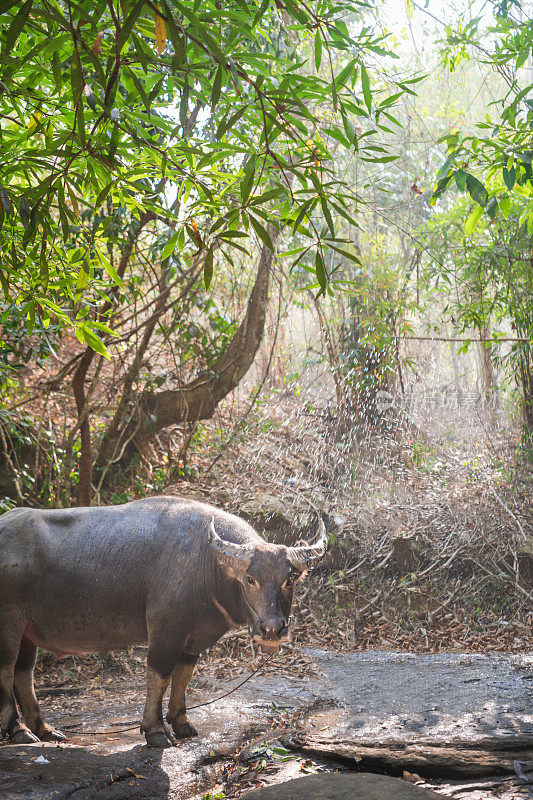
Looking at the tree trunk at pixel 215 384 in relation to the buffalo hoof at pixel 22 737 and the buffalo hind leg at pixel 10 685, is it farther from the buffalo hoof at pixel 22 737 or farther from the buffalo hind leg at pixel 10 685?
the buffalo hoof at pixel 22 737

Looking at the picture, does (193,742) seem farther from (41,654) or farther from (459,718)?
(41,654)

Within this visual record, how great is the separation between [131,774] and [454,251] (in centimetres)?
687

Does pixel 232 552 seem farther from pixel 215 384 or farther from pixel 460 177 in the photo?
pixel 215 384

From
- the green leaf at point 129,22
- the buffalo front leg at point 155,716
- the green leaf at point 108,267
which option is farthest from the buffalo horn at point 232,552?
the green leaf at point 129,22

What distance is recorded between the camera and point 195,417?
7.53 meters

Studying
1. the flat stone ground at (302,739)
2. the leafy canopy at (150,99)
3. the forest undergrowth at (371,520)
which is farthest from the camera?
the forest undergrowth at (371,520)

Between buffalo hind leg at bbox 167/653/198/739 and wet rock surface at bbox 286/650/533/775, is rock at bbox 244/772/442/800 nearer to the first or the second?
wet rock surface at bbox 286/650/533/775

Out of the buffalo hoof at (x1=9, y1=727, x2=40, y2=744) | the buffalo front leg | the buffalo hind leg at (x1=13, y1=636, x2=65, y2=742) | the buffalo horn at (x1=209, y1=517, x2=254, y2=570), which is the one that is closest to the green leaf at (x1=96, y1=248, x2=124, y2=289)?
the buffalo horn at (x1=209, y1=517, x2=254, y2=570)

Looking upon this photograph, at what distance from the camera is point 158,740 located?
3.75 metres

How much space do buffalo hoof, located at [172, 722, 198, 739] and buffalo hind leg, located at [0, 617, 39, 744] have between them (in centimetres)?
79

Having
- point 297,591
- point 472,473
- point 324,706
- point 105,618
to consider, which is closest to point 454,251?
point 472,473

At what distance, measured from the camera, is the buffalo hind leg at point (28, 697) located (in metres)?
3.97

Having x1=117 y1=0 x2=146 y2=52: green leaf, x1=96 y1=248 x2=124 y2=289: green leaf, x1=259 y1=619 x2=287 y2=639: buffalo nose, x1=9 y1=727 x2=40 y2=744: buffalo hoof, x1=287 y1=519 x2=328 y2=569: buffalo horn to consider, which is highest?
x1=117 y1=0 x2=146 y2=52: green leaf

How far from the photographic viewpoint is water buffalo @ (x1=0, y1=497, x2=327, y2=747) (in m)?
3.87
